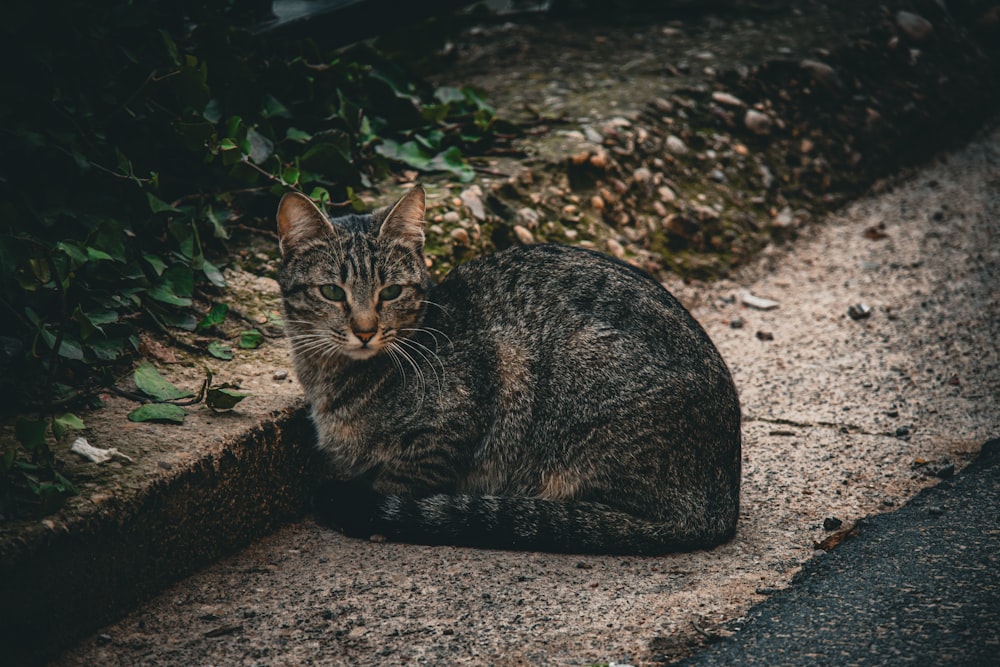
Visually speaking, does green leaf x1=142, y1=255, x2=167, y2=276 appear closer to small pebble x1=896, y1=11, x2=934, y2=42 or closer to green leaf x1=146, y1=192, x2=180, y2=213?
green leaf x1=146, y1=192, x2=180, y2=213

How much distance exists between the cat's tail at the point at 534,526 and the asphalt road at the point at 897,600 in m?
0.40

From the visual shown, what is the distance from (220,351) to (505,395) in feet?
3.76

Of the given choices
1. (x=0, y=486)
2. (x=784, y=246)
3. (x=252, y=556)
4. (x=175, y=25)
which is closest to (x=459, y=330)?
(x=252, y=556)

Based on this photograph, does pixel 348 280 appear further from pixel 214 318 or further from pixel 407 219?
pixel 214 318

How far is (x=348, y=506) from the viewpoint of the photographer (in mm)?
3238

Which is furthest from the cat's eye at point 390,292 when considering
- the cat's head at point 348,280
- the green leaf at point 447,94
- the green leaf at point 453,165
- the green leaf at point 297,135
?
the green leaf at point 447,94

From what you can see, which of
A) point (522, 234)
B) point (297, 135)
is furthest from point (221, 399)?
point (522, 234)

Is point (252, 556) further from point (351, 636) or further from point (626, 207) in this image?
point (626, 207)

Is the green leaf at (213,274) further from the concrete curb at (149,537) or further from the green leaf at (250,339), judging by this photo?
the concrete curb at (149,537)

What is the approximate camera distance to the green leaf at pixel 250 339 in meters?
3.70

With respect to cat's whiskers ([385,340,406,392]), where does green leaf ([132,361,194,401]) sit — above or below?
above

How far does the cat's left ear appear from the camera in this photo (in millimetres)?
3453

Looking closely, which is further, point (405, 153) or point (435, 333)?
point (405, 153)

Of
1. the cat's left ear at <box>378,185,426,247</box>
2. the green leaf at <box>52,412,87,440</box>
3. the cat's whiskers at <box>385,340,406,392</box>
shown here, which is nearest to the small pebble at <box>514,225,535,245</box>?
the cat's left ear at <box>378,185,426,247</box>
